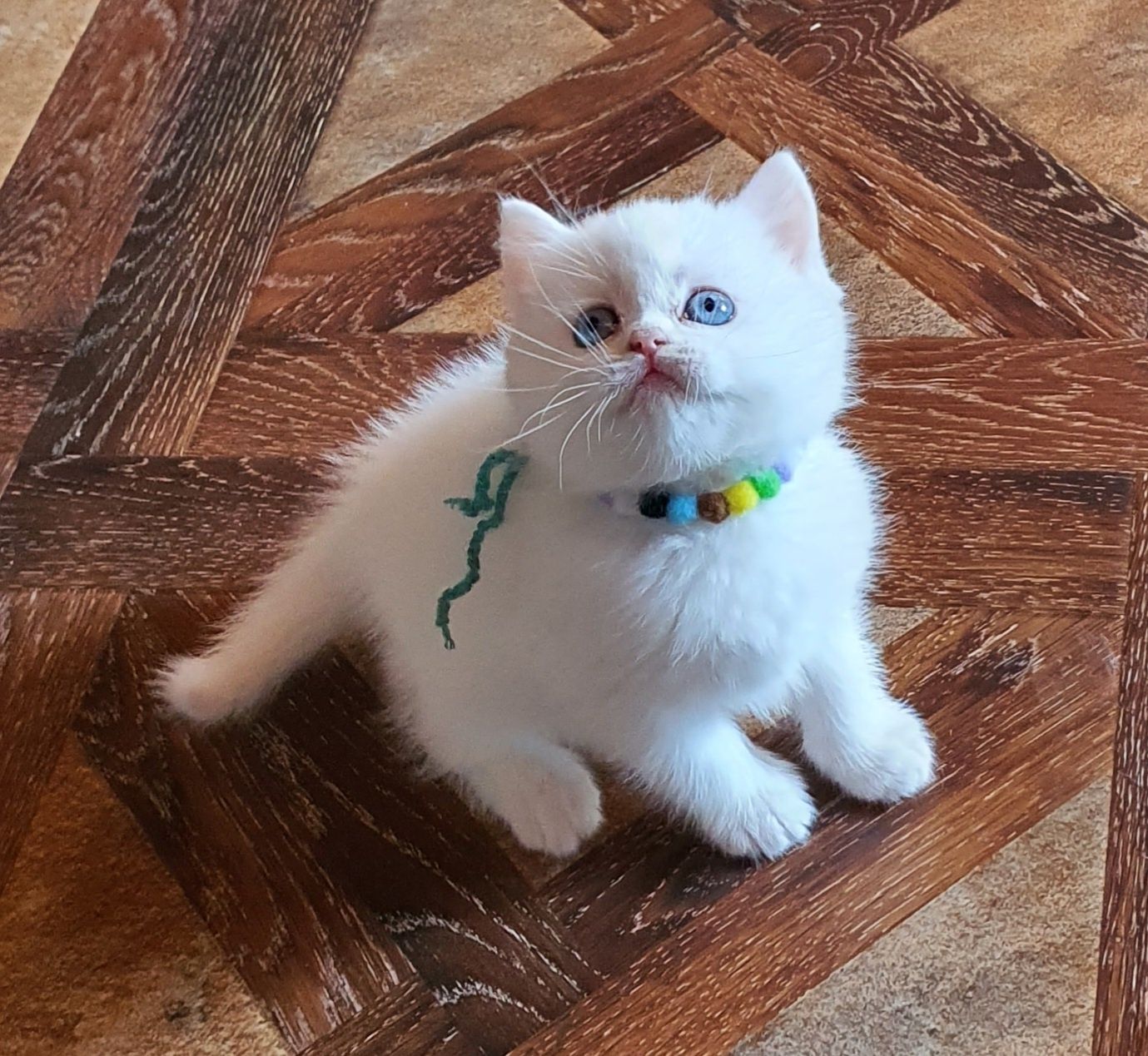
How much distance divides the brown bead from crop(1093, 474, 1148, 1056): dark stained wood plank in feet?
1.55

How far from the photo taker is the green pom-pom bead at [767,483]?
725mm

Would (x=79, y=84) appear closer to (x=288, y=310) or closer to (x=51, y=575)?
(x=288, y=310)

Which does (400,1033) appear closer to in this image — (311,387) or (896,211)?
(311,387)

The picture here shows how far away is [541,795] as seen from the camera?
979mm

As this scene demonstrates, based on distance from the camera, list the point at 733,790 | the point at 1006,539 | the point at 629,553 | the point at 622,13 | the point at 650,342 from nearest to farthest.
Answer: the point at 650,342
the point at 629,553
the point at 733,790
the point at 1006,539
the point at 622,13

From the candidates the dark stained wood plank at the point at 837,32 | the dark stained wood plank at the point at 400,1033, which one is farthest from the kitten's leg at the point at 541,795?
the dark stained wood plank at the point at 837,32

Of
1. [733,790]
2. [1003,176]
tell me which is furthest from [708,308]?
[1003,176]

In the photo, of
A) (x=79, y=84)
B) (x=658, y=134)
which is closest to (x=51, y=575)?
(x=79, y=84)

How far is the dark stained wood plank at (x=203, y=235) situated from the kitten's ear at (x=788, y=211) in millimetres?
697

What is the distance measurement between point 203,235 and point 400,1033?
84 cm

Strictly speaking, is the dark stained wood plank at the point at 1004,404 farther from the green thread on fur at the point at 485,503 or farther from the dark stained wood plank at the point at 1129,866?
the green thread on fur at the point at 485,503

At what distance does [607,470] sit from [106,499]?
685mm

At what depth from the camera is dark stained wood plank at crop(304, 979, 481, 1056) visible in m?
0.94

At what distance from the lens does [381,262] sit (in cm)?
132
